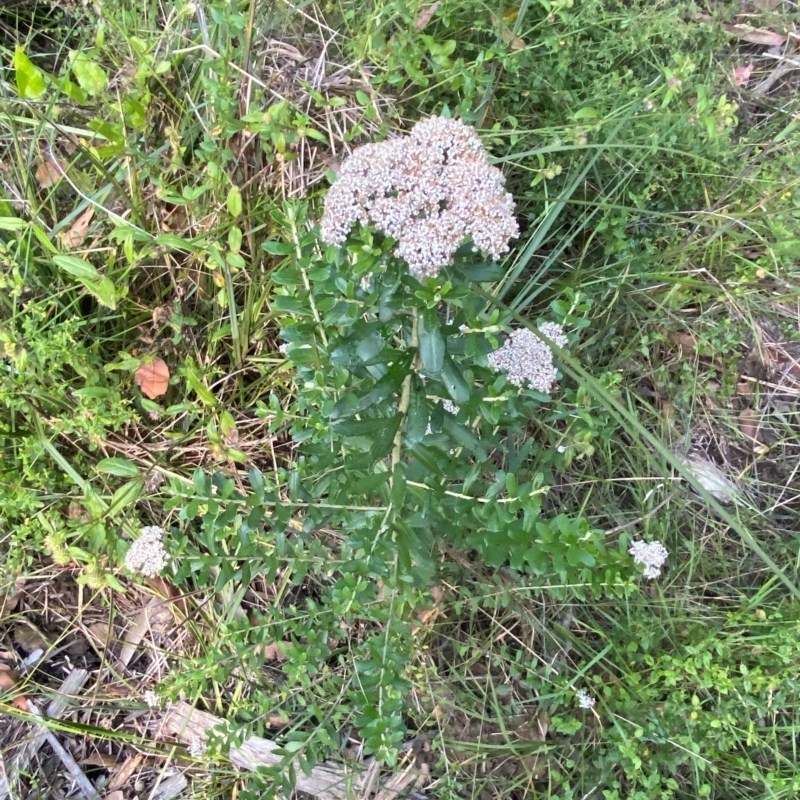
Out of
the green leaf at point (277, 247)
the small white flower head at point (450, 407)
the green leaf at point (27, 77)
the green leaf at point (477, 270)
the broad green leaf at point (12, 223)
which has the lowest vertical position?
the small white flower head at point (450, 407)

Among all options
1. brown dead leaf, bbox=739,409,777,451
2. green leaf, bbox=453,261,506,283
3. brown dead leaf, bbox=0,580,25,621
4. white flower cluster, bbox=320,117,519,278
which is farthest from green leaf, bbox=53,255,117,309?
brown dead leaf, bbox=739,409,777,451

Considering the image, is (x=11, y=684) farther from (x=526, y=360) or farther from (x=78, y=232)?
(x=526, y=360)

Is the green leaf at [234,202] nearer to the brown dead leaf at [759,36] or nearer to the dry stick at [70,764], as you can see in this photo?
the dry stick at [70,764]

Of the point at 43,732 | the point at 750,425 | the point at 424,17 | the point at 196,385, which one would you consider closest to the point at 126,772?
the point at 43,732

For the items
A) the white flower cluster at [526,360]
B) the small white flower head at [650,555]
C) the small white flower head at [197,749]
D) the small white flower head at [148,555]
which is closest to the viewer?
the white flower cluster at [526,360]

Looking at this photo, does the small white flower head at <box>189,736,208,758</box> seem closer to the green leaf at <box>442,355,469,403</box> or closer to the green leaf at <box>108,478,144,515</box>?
the green leaf at <box>108,478,144,515</box>

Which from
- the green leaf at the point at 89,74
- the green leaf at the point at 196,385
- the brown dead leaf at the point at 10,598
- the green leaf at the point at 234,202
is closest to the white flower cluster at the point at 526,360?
the green leaf at the point at 234,202

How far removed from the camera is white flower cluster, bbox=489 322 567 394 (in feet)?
7.49

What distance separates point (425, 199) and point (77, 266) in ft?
5.74

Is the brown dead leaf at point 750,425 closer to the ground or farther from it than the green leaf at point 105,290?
closer to the ground

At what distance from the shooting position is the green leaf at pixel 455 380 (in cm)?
200

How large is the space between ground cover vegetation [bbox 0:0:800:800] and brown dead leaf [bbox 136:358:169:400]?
0.01m

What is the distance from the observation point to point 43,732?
10.2ft

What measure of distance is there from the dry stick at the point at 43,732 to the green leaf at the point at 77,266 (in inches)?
72.5
